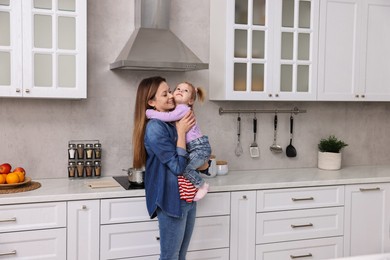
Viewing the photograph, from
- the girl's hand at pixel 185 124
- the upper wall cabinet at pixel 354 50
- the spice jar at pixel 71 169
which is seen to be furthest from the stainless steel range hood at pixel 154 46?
the upper wall cabinet at pixel 354 50

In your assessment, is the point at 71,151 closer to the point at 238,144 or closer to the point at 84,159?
the point at 84,159

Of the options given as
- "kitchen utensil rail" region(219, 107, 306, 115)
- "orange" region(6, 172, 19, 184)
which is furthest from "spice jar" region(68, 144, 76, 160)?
"kitchen utensil rail" region(219, 107, 306, 115)

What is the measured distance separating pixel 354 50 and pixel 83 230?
2.37m

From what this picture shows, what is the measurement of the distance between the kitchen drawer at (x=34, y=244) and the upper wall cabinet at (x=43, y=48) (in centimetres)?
81

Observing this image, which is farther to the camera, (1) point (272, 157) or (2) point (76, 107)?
(1) point (272, 157)

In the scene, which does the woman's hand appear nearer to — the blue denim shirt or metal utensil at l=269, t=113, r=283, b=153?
the blue denim shirt

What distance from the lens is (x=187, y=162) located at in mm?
2832

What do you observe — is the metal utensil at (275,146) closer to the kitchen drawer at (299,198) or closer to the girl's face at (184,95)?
the kitchen drawer at (299,198)

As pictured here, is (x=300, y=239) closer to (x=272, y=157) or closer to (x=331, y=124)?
(x=272, y=157)

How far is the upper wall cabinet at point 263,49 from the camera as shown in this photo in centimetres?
357

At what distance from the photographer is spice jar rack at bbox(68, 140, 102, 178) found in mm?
3396

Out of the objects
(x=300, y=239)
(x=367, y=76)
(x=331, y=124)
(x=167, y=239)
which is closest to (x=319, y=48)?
(x=367, y=76)

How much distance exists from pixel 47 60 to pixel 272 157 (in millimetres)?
1897

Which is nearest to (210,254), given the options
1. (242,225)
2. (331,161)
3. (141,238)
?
(242,225)
